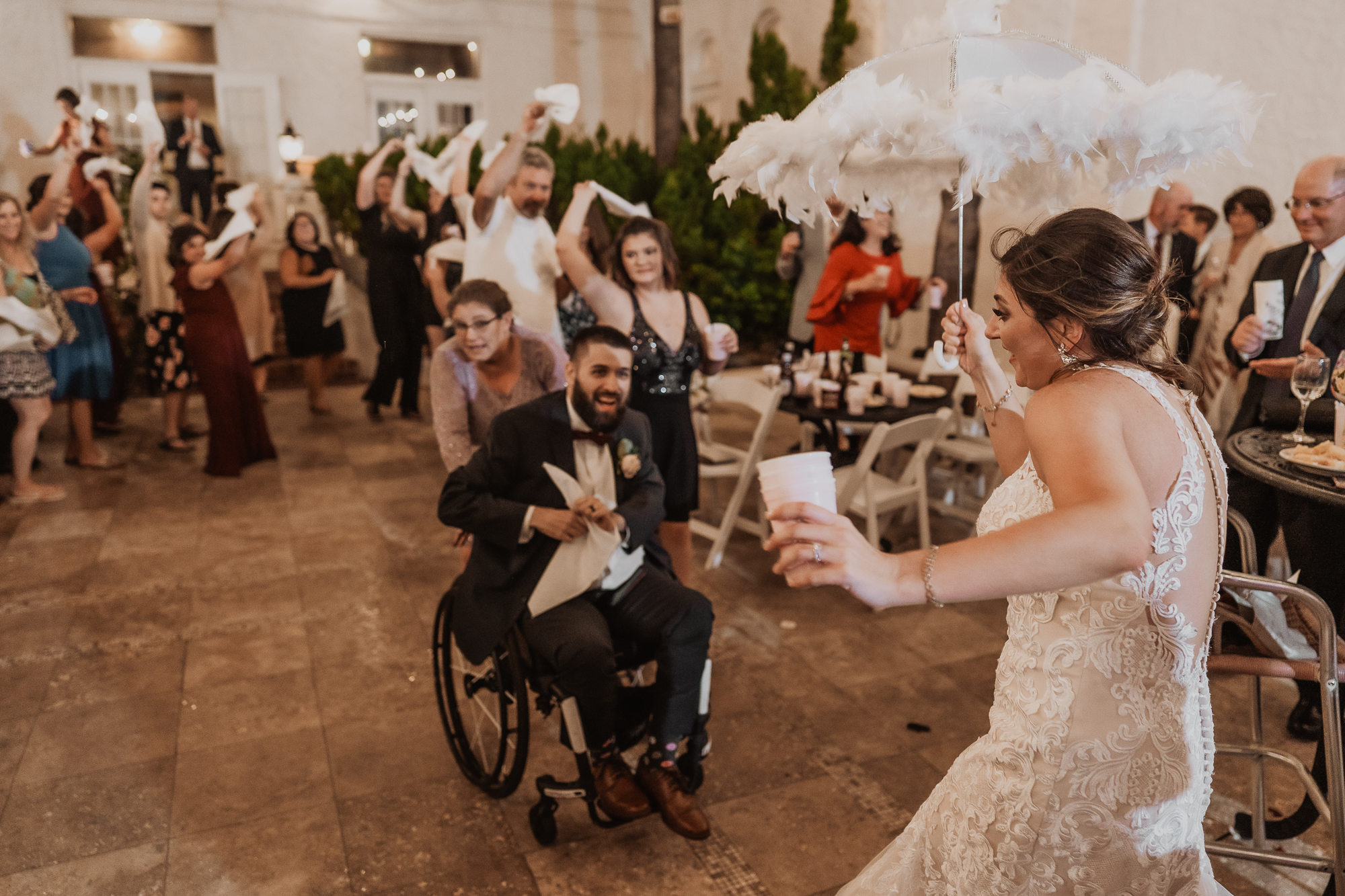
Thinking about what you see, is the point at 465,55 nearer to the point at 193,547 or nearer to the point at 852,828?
the point at 193,547

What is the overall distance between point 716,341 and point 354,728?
1.90 metres

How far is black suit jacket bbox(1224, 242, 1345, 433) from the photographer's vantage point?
300 centimetres

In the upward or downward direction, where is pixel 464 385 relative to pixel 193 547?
upward

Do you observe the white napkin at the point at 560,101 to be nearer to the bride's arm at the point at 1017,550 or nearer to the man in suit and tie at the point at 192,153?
the bride's arm at the point at 1017,550

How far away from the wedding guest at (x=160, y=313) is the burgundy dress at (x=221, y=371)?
40cm

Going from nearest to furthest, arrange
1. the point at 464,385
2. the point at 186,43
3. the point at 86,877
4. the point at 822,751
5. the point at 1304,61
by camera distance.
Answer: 1. the point at 86,877
2. the point at 822,751
3. the point at 464,385
4. the point at 1304,61
5. the point at 186,43

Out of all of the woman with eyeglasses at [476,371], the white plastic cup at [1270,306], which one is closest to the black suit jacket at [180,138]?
the woman with eyeglasses at [476,371]

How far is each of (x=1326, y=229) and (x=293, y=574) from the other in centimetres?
454

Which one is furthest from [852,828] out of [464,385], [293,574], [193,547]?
[193,547]

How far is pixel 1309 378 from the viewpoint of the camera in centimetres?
271

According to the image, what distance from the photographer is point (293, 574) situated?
443cm

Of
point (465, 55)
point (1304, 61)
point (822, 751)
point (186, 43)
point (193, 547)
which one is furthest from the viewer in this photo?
point (465, 55)

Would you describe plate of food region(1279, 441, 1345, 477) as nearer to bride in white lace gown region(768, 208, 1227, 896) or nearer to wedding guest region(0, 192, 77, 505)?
bride in white lace gown region(768, 208, 1227, 896)

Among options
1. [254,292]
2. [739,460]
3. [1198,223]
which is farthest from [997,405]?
[254,292]
